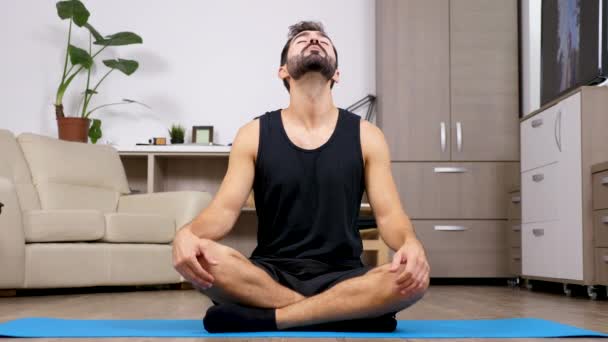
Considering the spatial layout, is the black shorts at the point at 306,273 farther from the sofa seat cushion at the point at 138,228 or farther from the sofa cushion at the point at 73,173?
the sofa cushion at the point at 73,173

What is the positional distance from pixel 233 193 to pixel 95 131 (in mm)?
3558

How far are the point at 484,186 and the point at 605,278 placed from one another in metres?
1.74

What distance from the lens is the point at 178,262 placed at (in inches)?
68.6

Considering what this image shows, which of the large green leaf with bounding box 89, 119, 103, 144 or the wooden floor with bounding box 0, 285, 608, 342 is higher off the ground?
the large green leaf with bounding box 89, 119, 103, 144

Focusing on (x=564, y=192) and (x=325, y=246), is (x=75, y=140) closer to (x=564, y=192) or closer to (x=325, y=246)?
(x=564, y=192)

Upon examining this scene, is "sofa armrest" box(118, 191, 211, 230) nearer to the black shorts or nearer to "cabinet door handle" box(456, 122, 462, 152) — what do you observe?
"cabinet door handle" box(456, 122, 462, 152)

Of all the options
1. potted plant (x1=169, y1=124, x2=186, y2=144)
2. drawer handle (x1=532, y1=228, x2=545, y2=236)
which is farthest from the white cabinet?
potted plant (x1=169, y1=124, x2=186, y2=144)

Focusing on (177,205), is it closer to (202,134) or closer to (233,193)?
(202,134)

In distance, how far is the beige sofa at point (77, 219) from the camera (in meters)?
3.91

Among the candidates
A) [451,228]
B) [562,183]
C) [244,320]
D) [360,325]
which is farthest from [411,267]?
[451,228]

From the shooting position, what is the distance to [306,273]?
1979mm

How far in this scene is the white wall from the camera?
5664 mm

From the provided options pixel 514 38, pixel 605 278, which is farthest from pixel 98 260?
pixel 514 38

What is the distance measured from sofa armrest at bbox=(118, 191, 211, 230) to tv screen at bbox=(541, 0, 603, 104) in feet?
6.82
